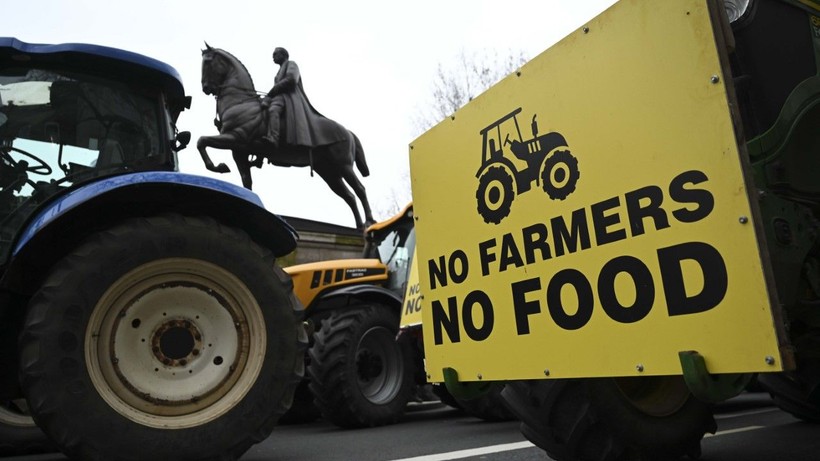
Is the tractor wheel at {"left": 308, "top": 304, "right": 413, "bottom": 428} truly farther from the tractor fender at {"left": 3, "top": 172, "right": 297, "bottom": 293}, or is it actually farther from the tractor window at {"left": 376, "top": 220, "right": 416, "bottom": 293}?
the tractor fender at {"left": 3, "top": 172, "right": 297, "bottom": 293}

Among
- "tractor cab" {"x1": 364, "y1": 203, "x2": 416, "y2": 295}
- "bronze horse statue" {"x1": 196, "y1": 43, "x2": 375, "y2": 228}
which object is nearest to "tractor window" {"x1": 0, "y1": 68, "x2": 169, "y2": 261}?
"tractor cab" {"x1": 364, "y1": 203, "x2": 416, "y2": 295}

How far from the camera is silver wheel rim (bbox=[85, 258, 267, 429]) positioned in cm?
270

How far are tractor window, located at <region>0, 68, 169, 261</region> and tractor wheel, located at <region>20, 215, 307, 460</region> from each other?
82 cm

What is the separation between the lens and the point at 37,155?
11.1 feet

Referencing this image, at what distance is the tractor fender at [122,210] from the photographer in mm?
2785

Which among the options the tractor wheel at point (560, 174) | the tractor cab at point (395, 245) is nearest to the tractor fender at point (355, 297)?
the tractor cab at point (395, 245)

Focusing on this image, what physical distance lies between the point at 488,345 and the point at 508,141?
720 mm

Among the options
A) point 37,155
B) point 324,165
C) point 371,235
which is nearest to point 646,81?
point 37,155

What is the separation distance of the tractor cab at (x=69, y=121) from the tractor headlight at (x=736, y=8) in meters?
3.03

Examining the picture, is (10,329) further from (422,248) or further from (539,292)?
(539,292)

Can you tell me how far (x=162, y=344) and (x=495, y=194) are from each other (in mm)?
1786

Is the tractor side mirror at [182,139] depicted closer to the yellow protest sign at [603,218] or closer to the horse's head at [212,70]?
the yellow protest sign at [603,218]

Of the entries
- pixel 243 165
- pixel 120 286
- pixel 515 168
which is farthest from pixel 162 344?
pixel 243 165

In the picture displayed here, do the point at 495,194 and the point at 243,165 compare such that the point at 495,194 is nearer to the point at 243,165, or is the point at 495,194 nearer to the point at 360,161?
the point at 243,165
